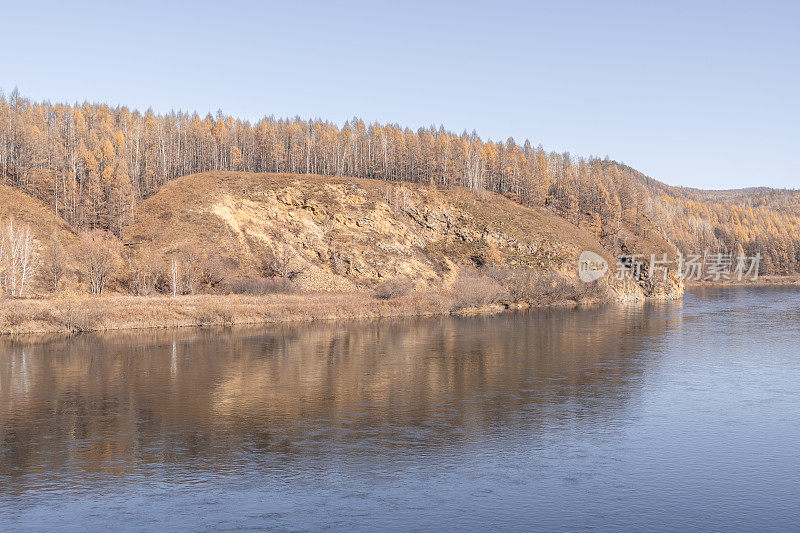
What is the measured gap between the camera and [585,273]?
97188 millimetres

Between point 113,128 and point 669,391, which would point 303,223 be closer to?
point 113,128

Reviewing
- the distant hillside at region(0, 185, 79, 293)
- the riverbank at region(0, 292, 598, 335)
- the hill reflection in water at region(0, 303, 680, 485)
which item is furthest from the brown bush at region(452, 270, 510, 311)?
the distant hillside at region(0, 185, 79, 293)

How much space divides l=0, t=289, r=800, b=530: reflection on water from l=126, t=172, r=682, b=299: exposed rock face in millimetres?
33760

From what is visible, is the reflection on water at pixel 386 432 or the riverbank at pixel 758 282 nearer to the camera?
the reflection on water at pixel 386 432

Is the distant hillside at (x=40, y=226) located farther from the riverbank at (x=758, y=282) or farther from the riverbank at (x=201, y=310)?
the riverbank at (x=758, y=282)

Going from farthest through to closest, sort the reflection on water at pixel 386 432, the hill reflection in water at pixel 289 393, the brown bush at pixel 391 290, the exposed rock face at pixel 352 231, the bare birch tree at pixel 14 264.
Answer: the exposed rock face at pixel 352 231 < the brown bush at pixel 391 290 < the bare birch tree at pixel 14 264 < the hill reflection in water at pixel 289 393 < the reflection on water at pixel 386 432

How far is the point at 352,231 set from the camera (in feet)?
309

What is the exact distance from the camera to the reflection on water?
1831cm

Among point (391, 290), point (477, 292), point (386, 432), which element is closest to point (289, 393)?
point (386, 432)

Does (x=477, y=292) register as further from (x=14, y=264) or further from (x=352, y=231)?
(x=14, y=264)

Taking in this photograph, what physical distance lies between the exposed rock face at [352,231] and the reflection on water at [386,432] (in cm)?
3376

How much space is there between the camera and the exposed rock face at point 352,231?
272 feet

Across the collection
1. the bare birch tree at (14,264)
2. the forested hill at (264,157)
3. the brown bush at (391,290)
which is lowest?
the brown bush at (391,290)

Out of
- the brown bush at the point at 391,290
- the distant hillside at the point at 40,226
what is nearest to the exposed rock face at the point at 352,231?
the brown bush at the point at 391,290
